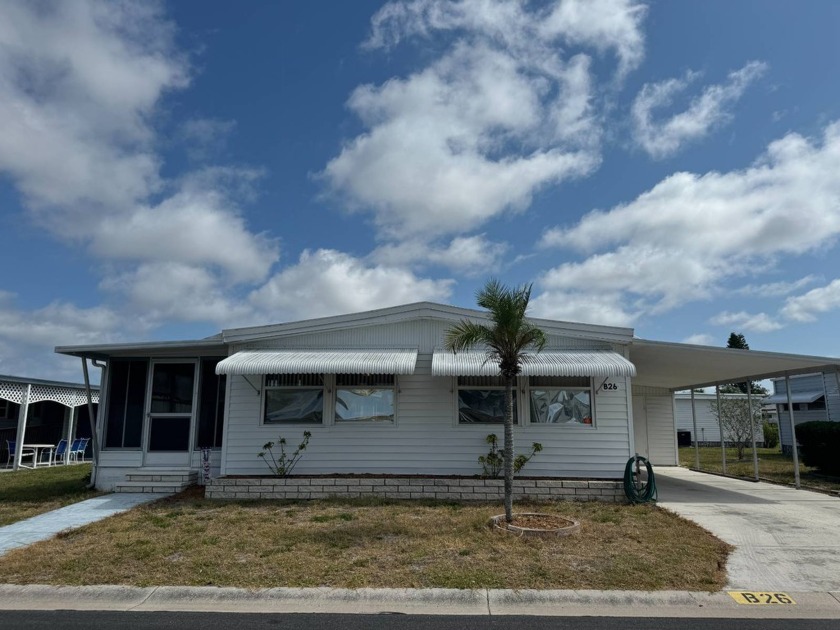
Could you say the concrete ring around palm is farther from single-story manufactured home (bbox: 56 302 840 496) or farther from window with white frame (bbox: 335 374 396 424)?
window with white frame (bbox: 335 374 396 424)

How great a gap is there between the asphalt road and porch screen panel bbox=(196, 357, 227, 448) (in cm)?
694

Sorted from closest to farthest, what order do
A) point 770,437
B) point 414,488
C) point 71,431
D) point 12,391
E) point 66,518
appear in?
1. point 66,518
2. point 414,488
3. point 12,391
4. point 71,431
5. point 770,437

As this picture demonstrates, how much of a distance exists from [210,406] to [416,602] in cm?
795

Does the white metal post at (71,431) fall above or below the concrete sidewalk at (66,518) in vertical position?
above

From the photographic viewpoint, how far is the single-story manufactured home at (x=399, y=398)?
10617 mm

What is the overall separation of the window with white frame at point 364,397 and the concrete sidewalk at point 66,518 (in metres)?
3.51

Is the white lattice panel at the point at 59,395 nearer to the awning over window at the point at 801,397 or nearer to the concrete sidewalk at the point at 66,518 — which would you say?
the concrete sidewalk at the point at 66,518

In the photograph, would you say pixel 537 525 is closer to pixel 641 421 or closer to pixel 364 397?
pixel 364 397

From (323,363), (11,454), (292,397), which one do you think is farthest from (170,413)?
(11,454)

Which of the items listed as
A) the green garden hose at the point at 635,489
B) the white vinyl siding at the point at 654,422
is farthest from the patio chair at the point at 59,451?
the white vinyl siding at the point at 654,422

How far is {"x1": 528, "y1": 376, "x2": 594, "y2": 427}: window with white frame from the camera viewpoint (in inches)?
429

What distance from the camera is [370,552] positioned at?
670cm

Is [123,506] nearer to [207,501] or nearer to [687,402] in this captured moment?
[207,501]

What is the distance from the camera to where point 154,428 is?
39.6 feet
